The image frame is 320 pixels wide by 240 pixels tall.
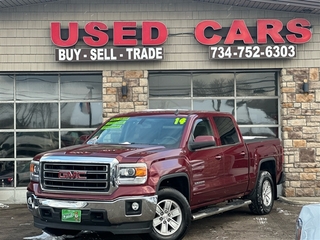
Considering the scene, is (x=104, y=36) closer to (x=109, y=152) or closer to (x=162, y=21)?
(x=162, y=21)

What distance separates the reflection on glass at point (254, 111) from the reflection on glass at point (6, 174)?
588cm

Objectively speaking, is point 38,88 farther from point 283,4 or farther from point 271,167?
point 283,4

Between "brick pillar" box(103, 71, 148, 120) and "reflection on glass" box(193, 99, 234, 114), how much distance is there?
140cm

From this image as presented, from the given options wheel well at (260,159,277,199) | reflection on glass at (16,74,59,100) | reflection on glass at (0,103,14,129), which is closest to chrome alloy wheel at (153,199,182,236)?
wheel well at (260,159,277,199)

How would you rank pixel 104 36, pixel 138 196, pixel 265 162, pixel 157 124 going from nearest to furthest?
pixel 138 196 → pixel 157 124 → pixel 265 162 → pixel 104 36

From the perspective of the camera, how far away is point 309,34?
12156mm

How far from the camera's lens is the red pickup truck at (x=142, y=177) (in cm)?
639

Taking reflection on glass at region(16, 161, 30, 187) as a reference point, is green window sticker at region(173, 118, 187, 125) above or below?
above

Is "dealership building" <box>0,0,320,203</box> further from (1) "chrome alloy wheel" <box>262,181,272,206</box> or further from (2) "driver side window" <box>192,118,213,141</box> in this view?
(2) "driver side window" <box>192,118,213,141</box>

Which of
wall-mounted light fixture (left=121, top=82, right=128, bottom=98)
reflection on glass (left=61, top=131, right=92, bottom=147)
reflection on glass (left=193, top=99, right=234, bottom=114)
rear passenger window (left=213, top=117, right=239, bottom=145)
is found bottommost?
reflection on glass (left=61, top=131, right=92, bottom=147)

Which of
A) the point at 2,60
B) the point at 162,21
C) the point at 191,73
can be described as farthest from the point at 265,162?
the point at 2,60

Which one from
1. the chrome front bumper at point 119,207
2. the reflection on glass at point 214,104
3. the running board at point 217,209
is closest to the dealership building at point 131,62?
the reflection on glass at point 214,104

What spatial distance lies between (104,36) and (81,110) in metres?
1.95

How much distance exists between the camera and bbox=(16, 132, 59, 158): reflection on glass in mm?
12469
